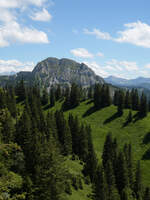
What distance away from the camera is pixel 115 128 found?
Result: 104 m

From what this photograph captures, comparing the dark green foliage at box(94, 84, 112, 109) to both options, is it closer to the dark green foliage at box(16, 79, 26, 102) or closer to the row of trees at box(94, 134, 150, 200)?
the dark green foliage at box(16, 79, 26, 102)

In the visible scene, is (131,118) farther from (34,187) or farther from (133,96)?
(34,187)

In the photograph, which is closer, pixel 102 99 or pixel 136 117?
pixel 136 117

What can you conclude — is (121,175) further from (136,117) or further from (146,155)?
(136,117)

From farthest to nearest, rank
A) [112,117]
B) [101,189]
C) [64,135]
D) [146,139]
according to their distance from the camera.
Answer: [112,117]
[146,139]
[64,135]
[101,189]

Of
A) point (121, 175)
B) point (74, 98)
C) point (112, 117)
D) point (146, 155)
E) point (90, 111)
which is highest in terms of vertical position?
point (74, 98)

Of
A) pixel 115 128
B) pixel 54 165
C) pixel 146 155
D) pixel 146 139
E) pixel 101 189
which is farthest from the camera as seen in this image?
pixel 115 128

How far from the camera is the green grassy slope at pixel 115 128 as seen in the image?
3281 inches

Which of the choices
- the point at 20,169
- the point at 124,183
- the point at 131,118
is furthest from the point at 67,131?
the point at 131,118

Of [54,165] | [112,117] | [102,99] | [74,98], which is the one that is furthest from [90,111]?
[54,165]

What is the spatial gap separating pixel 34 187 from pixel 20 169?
30.1 ft

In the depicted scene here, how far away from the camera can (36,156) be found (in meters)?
38.8

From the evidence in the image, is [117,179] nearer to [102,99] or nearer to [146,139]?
[146,139]

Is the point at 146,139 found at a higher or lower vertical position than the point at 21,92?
lower
